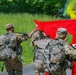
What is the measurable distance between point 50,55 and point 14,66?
197 cm

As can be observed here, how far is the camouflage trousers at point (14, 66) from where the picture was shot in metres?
11.5

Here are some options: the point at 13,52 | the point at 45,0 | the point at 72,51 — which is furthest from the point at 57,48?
the point at 45,0

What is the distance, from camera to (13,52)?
11430mm

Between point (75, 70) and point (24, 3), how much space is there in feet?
123

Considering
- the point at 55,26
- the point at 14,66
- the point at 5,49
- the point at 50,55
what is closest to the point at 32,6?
the point at 55,26

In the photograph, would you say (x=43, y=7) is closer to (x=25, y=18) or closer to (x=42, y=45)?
(x=25, y=18)

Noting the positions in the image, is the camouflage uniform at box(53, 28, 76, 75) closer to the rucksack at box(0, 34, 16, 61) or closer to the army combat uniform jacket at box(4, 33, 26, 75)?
the army combat uniform jacket at box(4, 33, 26, 75)

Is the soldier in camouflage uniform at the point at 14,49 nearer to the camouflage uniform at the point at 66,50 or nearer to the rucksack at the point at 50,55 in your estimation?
the rucksack at the point at 50,55

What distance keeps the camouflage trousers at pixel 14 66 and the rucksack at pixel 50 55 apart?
Result: 1.61m

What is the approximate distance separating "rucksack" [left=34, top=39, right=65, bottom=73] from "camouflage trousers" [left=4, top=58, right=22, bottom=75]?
1610 millimetres

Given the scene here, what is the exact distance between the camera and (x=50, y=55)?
32.3ft

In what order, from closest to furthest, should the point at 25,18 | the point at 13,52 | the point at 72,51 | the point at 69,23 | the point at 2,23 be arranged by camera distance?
1. the point at 72,51
2. the point at 13,52
3. the point at 69,23
4. the point at 2,23
5. the point at 25,18

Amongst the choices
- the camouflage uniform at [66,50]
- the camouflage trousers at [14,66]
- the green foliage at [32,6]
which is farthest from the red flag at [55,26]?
the green foliage at [32,6]

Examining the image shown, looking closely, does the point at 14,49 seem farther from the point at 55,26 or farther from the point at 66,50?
the point at 66,50
